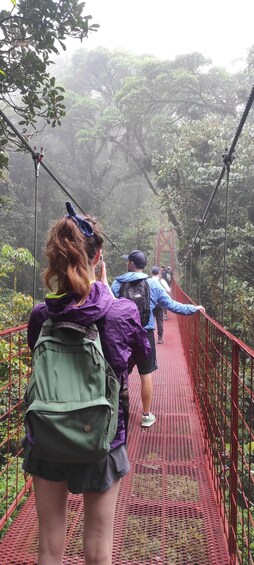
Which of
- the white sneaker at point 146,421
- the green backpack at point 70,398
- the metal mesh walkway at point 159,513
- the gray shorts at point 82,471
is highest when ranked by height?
the green backpack at point 70,398

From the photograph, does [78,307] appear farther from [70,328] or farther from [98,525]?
[98,525]

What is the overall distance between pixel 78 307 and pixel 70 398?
0.16 metres

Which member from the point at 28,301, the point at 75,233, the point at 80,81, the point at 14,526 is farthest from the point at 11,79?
the point at 80,81

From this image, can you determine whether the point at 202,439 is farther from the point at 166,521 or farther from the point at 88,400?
the point at 88,400

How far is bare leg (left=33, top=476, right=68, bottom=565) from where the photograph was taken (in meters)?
0.81

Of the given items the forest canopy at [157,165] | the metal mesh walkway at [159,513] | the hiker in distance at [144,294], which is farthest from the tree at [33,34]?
the metal mesh walkway at [159,513]

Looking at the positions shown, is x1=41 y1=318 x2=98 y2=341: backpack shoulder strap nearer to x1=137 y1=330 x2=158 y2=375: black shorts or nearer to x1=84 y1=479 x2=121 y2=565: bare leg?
x1=84 y1=479 x2=121 y2=565: bare leg

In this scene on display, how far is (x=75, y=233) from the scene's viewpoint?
32.7 inches

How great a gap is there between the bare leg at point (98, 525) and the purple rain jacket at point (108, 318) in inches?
3.8

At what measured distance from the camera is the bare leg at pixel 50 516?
0.81m

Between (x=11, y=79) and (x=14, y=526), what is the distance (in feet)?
7.43

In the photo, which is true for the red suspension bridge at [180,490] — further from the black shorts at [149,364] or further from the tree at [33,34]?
the tree at [33,34]

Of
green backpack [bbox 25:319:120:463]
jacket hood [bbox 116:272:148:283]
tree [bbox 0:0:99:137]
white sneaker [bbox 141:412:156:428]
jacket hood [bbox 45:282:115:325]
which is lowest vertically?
white sneaker [bbox 141:412:156:428]

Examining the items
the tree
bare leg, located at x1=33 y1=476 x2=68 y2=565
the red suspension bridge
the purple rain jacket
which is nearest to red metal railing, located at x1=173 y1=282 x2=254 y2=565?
the red suspension bridge
